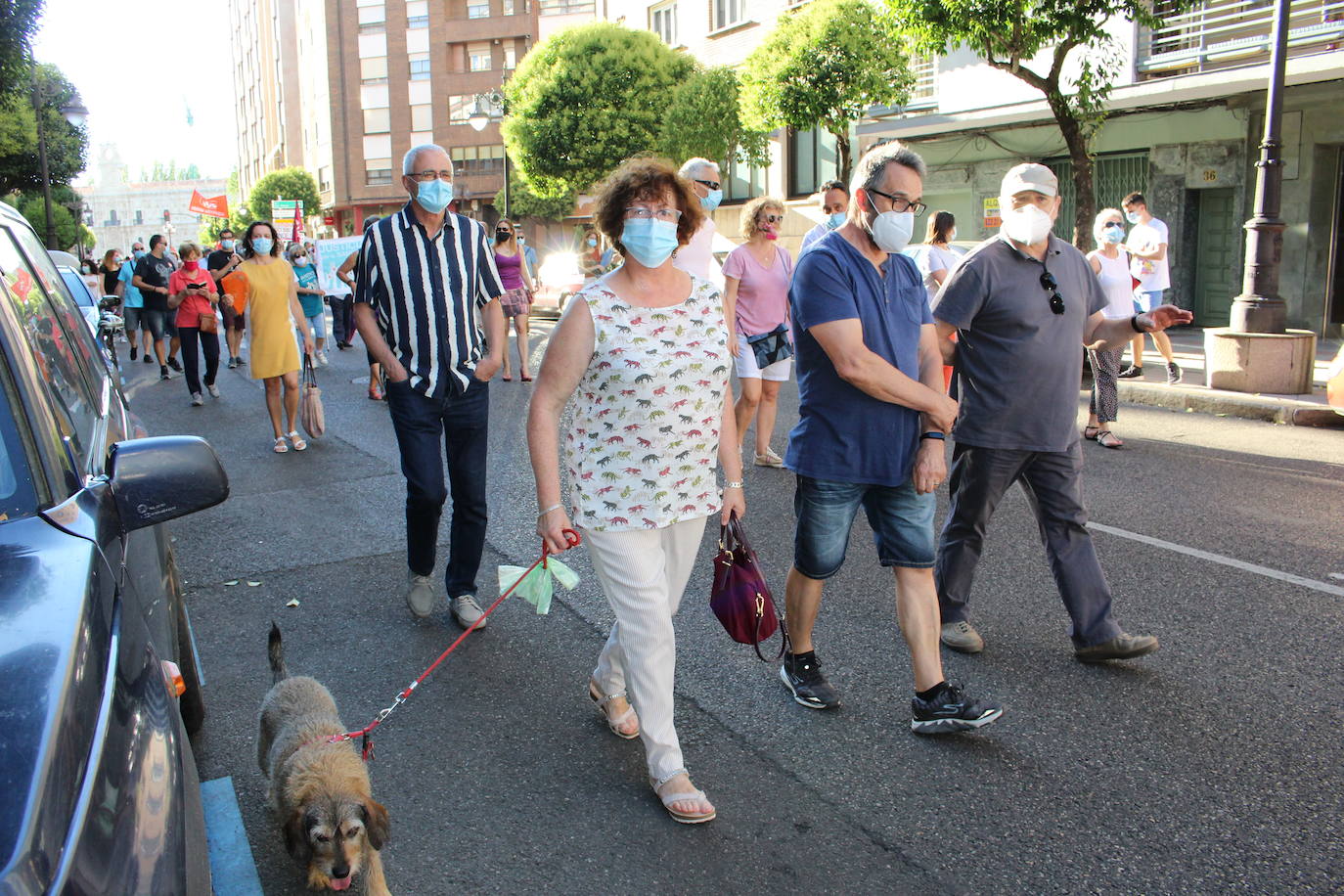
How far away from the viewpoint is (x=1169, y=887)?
116 inches

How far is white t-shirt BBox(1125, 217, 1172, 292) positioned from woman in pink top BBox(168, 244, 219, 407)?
405 inches

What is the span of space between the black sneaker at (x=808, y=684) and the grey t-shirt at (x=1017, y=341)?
110 centimetres

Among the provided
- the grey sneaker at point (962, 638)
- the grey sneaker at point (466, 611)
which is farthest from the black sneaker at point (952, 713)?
the grey sneaker at point (466, 611)

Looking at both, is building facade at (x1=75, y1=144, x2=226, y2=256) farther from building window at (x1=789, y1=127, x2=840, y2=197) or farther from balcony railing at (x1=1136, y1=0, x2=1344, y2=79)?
balcony railing at (x1=1136, y1=0, x2=1344, y2=79)

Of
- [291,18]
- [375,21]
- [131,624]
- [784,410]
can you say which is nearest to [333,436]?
[784,410]

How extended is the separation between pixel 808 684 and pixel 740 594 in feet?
2.41

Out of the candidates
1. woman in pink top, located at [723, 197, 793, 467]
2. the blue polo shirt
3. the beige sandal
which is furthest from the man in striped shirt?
woman in pink top, located at [723, 197, 793, 467]

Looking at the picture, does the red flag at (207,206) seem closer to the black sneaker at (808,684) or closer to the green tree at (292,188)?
the green tree at (292,188)

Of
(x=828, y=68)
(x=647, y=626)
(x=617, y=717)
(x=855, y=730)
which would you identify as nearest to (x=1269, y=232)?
(x=855, y=730)

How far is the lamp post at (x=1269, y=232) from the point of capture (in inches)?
458

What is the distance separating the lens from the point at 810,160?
30.4 metres

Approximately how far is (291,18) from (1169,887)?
3776 inches

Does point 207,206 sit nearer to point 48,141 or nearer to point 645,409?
point 48,141

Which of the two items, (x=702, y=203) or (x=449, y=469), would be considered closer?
(x=449, y=469)
